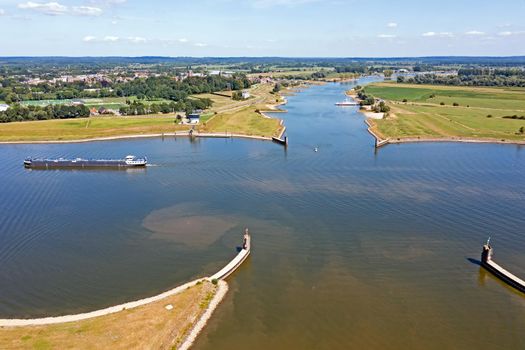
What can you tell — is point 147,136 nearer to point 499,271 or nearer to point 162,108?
point 162,108

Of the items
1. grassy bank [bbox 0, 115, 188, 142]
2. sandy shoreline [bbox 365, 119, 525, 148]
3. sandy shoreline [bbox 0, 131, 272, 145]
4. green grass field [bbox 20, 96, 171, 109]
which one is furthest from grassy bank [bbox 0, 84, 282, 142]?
green grass field [bbox 20, 96, 171, 109]

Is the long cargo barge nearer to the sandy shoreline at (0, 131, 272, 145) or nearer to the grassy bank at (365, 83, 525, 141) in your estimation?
the sandy shoreline at (0, 131, 272, 145)

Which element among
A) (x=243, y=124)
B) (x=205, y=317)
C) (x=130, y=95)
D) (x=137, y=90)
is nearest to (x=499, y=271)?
(x=205, y=317)

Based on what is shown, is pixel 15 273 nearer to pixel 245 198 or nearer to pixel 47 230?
pixel 47 230

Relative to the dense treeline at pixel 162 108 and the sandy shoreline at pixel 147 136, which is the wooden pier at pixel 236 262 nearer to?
the sandy shoreline at pixel 147 136

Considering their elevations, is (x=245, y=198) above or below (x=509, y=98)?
below

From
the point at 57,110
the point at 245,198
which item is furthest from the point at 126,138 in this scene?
the point at 245,198
